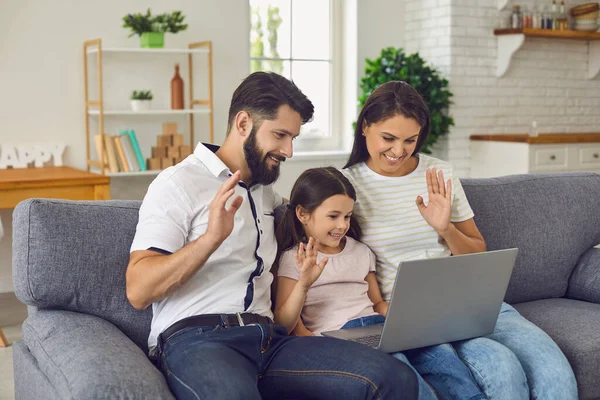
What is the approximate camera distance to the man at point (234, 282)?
5.60 ft

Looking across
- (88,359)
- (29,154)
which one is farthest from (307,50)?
(88,359)

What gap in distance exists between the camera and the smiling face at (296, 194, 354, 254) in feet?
6.88

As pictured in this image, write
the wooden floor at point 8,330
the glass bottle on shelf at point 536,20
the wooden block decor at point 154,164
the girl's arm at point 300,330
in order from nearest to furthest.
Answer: the girl's arm at point 300,330, the wooden floor at point 8,330, the wooden block decor at point 154,164, the glass bottle on shelf at point 536,20

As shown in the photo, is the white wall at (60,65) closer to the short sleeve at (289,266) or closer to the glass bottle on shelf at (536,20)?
the glass bottle on shelf at (536,20)

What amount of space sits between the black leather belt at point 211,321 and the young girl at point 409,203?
1.60 ft

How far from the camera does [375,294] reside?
7.32ft

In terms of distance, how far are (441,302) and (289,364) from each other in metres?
0.41

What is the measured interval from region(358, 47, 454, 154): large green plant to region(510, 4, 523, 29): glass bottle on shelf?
711 mm

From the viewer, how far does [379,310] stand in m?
2.21

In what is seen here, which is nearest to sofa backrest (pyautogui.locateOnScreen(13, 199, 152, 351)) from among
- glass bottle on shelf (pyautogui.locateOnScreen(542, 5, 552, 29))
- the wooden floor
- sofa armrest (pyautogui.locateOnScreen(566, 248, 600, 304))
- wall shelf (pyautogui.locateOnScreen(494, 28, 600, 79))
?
the wooden floor

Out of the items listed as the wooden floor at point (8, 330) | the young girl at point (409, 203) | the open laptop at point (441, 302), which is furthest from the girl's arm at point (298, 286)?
the wooden floor at point (8, 330)

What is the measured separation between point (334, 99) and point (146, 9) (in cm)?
160

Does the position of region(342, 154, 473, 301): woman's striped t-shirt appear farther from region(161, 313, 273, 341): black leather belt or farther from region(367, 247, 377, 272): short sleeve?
region(161, 313, 273, 341): black leather belt

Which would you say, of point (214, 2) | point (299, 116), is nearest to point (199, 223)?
point (299, 116)
